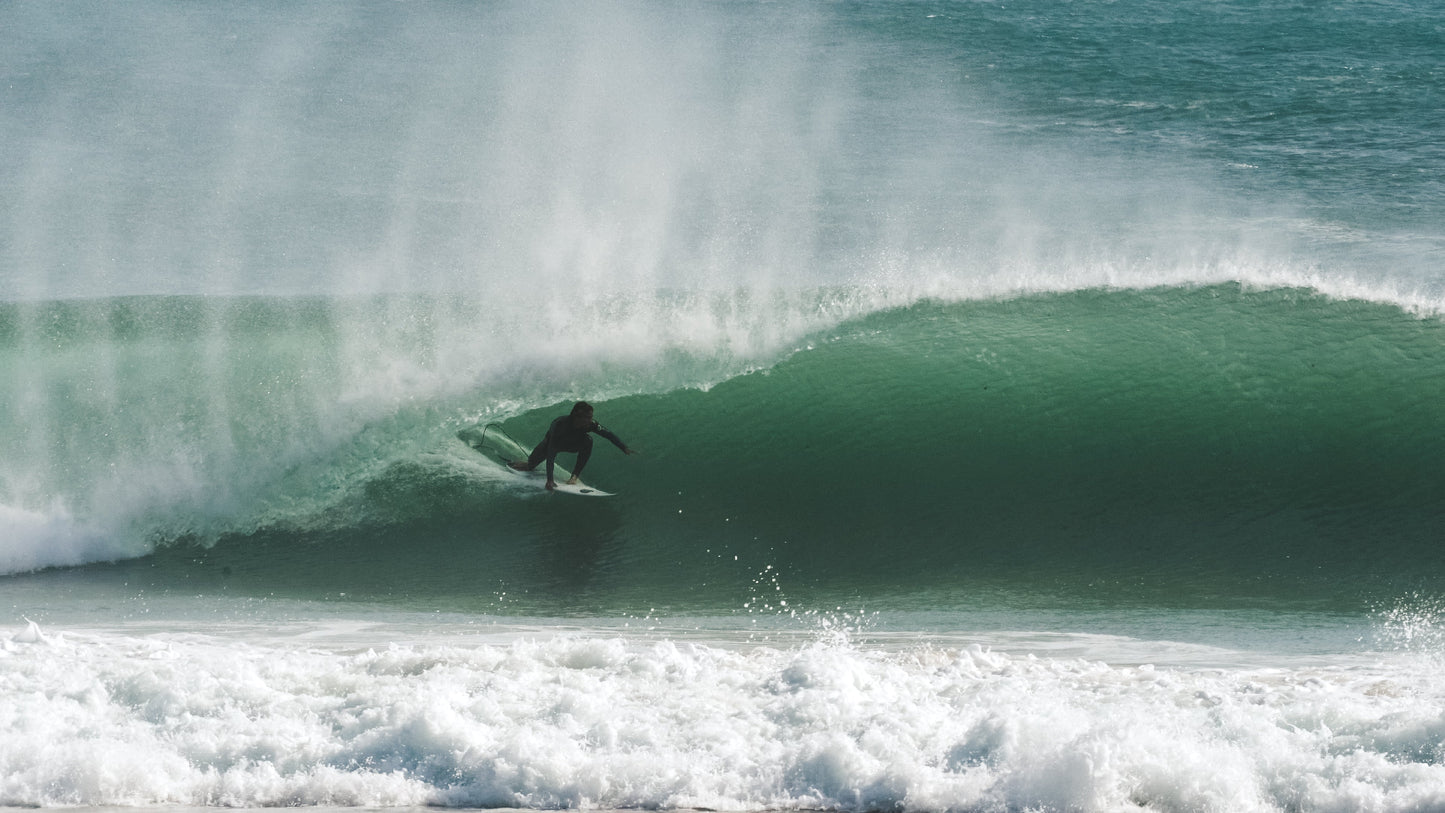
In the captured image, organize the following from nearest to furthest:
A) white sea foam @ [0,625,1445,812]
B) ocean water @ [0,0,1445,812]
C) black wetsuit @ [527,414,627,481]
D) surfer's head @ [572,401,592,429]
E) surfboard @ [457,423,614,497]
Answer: white sea foam @ [0,625,1445,812], ocean water @ [0,0,1445,812], surfer's head @ [572,401,592,429], black wetsuit @ [527,414,627,481], surfboard @ [457,423,614,497]

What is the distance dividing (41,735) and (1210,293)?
8773 mm

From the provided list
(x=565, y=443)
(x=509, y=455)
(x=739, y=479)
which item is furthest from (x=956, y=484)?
(x=509, y=455)

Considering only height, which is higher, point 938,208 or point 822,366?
point 938,208

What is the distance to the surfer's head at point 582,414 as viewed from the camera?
822 centimetres

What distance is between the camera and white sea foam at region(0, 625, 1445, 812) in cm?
478

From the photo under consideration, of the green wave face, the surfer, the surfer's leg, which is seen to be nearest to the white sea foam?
the green wave face

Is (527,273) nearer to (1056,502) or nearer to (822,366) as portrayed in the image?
(822,366)

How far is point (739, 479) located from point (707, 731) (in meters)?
3.51

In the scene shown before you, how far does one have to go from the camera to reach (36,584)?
761 centimetres

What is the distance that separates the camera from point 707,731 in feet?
17.0

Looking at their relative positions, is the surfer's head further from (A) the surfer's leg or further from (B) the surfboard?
(B) the surfboard

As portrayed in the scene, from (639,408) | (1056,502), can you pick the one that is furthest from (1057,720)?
(639,408)

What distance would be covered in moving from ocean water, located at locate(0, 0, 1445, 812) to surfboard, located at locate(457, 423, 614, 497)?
0.10 metres

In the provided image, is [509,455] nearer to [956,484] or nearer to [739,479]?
[739,479]
